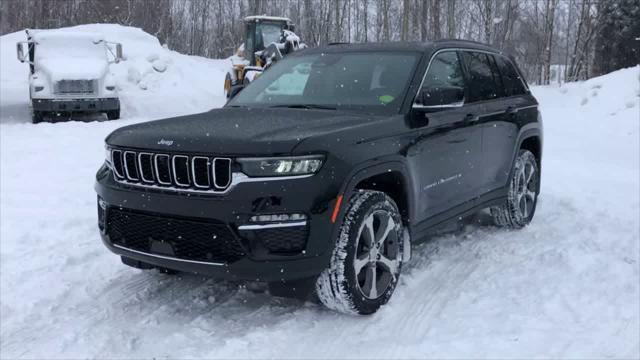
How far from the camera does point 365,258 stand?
3.94 meters

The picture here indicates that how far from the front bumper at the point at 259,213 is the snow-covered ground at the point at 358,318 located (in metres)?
0.42

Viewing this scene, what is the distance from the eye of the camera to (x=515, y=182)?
6.14 metres

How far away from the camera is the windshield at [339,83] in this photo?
4.54 metres

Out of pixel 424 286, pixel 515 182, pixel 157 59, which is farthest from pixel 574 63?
pixel 424 286

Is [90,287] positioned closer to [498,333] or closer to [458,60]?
[498,333]

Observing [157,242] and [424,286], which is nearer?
[157,242]

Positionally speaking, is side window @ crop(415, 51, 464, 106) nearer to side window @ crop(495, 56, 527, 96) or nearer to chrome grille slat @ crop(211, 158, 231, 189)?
side window @ crop(495, 56, 527, 96)

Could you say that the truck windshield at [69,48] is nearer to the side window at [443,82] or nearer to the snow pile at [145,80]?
the snow pile at [145,80]

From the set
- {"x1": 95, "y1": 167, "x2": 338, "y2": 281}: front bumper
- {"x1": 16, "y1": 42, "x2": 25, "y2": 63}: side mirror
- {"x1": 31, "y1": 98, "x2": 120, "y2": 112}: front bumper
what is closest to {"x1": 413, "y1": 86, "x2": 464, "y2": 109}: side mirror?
{"x1": 95, "y1": 167, "x2": 338, "y2": 281}: front bumper

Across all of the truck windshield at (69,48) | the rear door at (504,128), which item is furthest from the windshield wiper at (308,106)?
the truck windshield at (69,48)

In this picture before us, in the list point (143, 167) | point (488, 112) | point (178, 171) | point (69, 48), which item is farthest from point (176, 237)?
point (69, 48)

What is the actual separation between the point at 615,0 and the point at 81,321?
2862 cm

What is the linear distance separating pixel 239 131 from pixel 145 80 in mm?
20589

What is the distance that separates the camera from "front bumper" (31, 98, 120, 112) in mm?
14750
